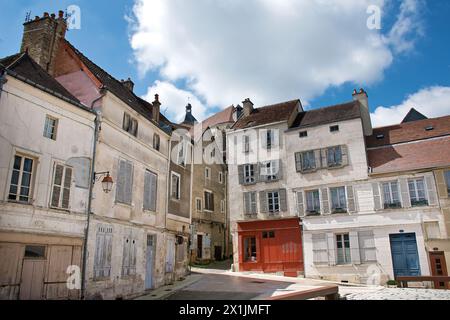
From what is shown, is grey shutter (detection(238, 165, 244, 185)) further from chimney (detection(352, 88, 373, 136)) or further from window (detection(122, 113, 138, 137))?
window (detection(122, 113, 138, 137))

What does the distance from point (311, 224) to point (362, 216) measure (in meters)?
2.66

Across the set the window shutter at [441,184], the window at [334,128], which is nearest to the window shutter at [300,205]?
the window at [334,128]

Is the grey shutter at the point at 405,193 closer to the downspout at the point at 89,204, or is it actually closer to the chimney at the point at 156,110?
the chimney at the point at 156,110

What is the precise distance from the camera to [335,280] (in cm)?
1802

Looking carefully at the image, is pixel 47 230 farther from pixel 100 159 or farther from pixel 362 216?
pixel 362 216

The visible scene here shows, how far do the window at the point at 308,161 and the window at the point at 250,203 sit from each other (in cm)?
349

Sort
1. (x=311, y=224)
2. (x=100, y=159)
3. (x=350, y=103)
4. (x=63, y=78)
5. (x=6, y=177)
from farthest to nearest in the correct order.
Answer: (x=350, y=103) < (x=311, y=224) < (x=63, y=78) < (x=100, y=159) < (x=6, y=177)

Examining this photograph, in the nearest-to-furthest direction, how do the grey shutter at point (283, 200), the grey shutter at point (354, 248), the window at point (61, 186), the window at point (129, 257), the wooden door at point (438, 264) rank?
the window at point (61, 186), the window at point (129, 257), the wooden door at point (438, 264), the grey shutter at point (354, 248), the grey shutter at point (283, 200)

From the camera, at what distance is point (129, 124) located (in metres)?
14.0

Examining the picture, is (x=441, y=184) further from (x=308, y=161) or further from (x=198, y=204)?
(x=198, y=204)

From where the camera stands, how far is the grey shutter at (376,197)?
17734 mm

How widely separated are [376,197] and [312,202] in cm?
332
